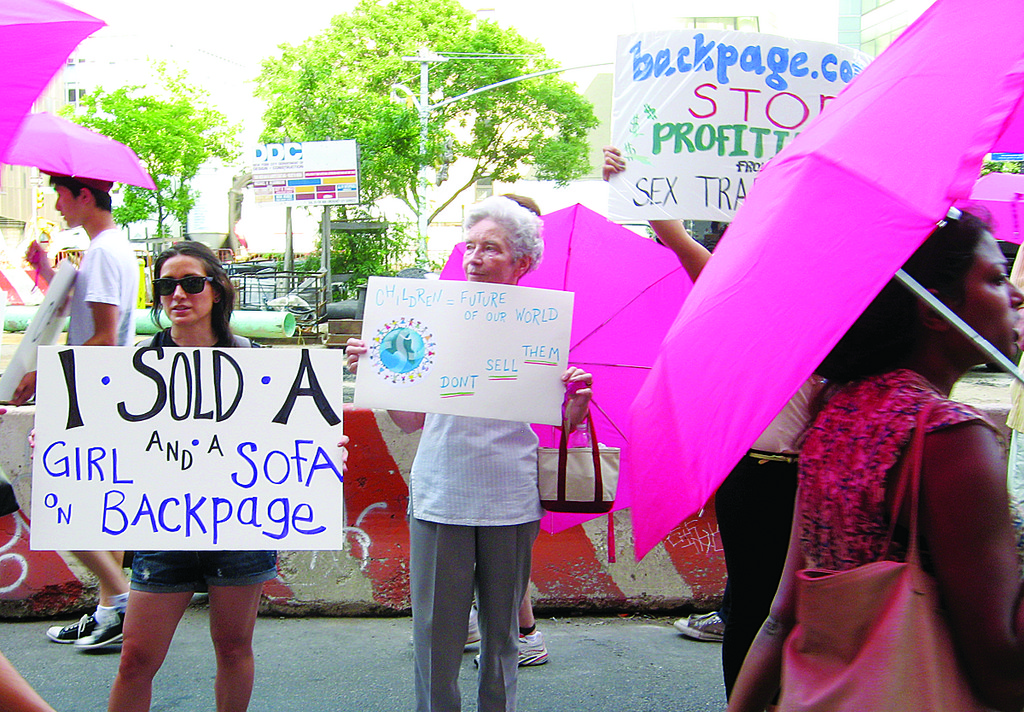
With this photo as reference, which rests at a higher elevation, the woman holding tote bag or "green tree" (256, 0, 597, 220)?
"green tree" (256, 0, 597, 220)

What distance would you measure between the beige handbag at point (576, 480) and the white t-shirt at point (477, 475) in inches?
2.8

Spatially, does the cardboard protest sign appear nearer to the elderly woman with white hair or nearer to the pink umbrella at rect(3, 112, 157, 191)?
the pink umbrella at rect(3, 112, 157, 191)

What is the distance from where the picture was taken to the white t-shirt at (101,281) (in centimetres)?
381

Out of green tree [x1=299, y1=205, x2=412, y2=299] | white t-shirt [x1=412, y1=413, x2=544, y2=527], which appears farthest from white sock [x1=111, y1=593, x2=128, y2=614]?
green tree [x1=299, y1=205, x2=412, y2=299]

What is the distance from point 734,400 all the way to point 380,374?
1.57 metres

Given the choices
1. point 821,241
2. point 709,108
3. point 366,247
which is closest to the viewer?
point 821,241

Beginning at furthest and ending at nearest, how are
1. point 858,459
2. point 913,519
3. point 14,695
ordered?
point 14,695 < point 858,459 < point 913,519

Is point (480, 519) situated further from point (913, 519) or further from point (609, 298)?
point (913, 519)

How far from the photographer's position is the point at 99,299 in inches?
150

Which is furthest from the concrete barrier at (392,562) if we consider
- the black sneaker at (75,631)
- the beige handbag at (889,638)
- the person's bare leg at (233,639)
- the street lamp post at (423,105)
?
the street lamp post at (423,105)

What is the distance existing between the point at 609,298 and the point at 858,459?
180 cm

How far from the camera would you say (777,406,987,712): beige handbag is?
1.43 metres

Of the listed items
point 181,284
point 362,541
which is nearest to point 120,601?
point 362,541

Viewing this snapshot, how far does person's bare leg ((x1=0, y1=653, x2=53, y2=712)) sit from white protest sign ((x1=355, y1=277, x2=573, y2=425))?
3.70 feet
